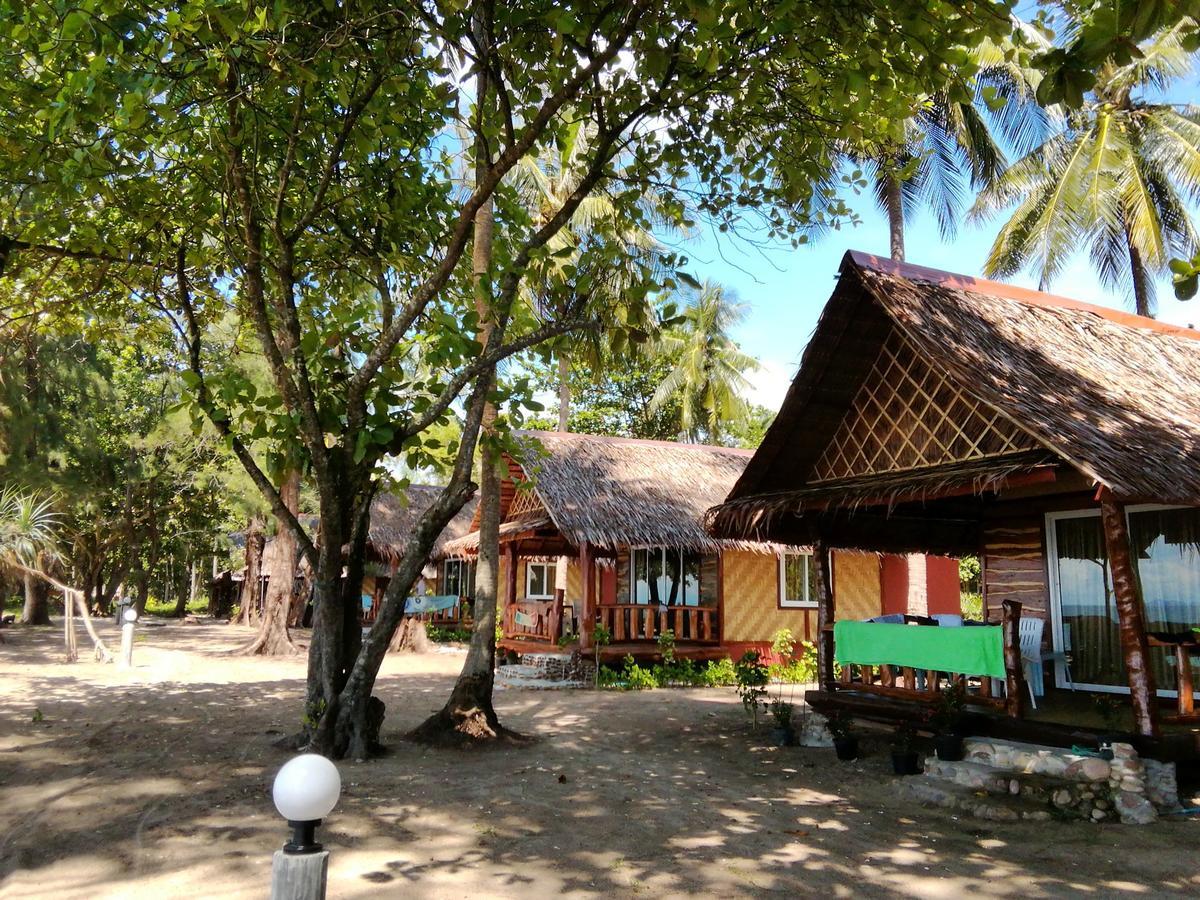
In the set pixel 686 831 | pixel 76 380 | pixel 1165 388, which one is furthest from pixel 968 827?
pixel 76 380

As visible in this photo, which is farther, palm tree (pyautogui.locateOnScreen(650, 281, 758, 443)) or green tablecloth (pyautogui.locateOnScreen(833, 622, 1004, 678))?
palm tree (pyautogui.locateOnScreen(650, 281, 758, 443))

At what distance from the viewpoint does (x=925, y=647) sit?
7531 mm

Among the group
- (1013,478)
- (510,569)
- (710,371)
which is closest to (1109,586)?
(1013,478)

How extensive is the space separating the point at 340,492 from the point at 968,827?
5.42m

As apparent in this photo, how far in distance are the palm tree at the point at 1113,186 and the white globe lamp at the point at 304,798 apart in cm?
1867

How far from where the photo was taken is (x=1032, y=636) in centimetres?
897

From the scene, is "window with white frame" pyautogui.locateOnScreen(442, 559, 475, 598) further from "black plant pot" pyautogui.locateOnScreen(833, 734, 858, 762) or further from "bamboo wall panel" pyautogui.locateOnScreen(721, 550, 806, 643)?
"black plant pot" pyautogui.locateOnScreen(833, 734, 858, 762)

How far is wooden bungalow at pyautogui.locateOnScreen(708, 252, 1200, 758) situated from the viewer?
6422 mm

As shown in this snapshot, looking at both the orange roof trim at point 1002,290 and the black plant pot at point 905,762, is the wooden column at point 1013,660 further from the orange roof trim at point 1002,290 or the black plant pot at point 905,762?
the orange roof trim at point 1002,290

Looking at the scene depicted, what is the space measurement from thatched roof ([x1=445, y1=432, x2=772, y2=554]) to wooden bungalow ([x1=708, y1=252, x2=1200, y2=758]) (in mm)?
4568

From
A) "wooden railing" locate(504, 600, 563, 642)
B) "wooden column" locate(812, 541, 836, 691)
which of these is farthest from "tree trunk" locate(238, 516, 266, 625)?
"wooden column" locate(812, 541, 836, 691)

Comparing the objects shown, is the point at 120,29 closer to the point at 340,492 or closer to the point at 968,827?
the point at 340,492

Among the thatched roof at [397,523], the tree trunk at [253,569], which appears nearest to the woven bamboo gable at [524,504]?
the thatched roof at [397,523]

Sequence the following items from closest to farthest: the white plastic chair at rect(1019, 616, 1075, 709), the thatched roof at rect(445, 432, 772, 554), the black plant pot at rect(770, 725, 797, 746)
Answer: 1. the white plastic chair at rect(1019, 616, 1075, 709)
2. the black plant pot at rect(770, 725, 797, 746)
3. the thatched roof at rect(445, 432, 772, 554)
